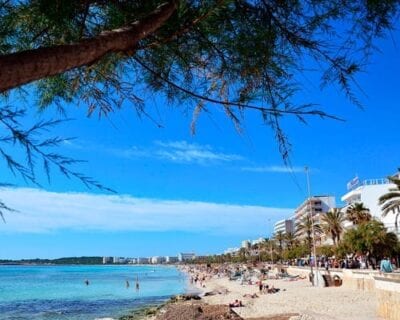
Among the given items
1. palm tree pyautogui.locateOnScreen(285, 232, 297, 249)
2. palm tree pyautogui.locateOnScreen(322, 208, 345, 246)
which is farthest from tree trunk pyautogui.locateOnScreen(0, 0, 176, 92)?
palm tree pyautogui.locateOnScreen(285, 232, 297, 249)

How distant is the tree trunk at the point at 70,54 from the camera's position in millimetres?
1839

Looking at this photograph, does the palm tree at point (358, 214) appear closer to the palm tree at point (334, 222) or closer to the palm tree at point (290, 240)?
the palm tree at point (334, 222)

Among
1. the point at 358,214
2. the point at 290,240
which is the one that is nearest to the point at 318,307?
the point at 358,214

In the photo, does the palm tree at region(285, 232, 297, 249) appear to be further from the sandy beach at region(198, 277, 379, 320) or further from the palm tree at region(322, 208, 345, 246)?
the sandy beach at region(198, 277, 379, 320)

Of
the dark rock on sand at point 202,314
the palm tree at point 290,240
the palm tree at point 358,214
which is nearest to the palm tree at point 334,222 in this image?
the palm tree at point 358,214

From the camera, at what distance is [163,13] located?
8.34 ft

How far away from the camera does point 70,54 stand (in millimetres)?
2113

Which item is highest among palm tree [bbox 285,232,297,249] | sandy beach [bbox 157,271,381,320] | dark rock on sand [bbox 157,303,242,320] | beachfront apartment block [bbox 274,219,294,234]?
beachfront apartment block [bbox 274,219,294,234]

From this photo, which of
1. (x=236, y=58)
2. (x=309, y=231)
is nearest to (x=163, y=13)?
(x=236, y=58)

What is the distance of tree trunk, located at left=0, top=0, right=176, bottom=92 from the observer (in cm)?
184

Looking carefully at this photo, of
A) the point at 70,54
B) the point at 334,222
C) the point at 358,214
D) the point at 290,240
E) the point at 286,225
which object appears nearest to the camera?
the point at 70,54

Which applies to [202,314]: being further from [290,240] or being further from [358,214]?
[290,240]

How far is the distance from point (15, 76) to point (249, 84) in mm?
1598

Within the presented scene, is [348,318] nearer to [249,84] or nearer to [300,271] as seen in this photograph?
[249,84]
